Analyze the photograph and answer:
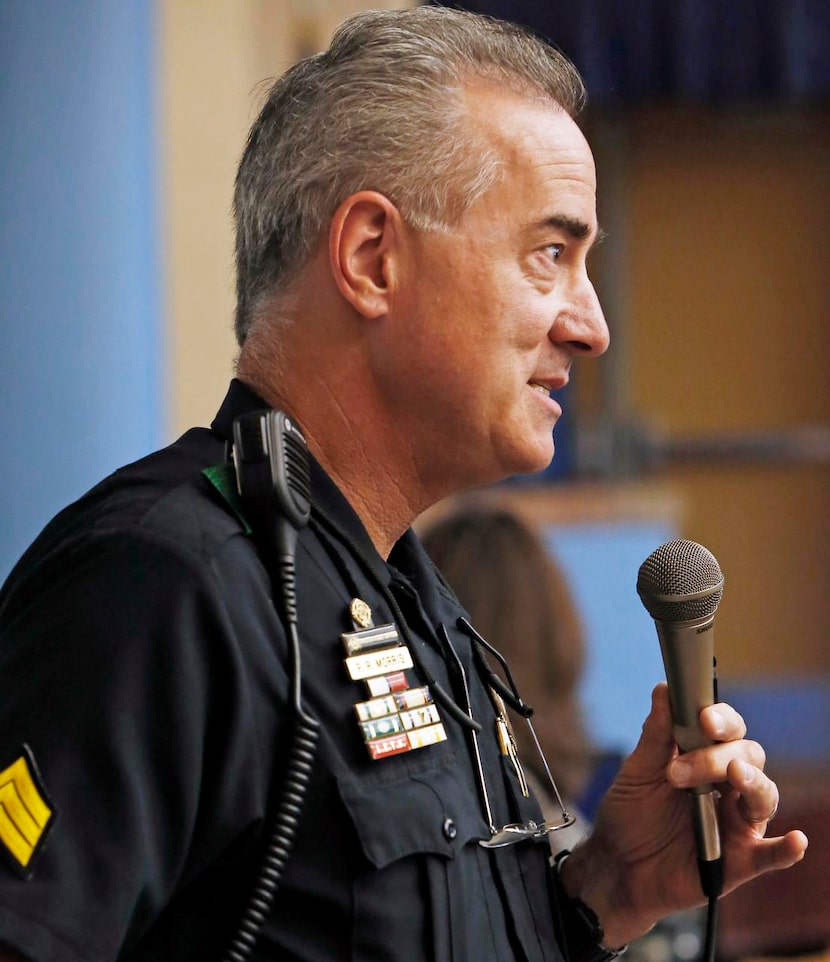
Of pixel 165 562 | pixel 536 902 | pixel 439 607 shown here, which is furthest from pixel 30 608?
pixel 536 902

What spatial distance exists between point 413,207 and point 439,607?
0.38 m

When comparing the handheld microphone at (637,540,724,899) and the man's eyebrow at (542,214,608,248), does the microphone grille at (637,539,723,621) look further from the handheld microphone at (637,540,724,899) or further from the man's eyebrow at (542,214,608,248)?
the man's eyebrow at (542,214,608,248)

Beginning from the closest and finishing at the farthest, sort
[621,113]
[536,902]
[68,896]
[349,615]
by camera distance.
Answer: [68,896] → [349,615] → [536,902] → [621,113]

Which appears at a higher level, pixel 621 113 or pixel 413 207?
pixel 413 207

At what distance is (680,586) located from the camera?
1249 millimetres

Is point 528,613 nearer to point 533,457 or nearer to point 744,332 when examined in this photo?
point 533,457

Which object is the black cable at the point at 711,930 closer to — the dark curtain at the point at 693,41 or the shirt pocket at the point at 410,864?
the shirt pocket at the point at 410,864

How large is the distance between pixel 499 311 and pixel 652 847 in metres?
0.57

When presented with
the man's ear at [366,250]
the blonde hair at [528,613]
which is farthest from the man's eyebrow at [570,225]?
the blonde hair at [528,613]

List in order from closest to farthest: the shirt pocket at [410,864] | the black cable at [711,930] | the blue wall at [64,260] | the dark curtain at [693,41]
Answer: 1. the shirt pocket at [410,864]
2. the black cable at [711,930]
3. the blue wall at [64,260]
4. the dark curtain at [693,41]

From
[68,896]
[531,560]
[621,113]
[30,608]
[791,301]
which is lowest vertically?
[791,301]

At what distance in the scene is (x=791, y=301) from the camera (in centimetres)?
541

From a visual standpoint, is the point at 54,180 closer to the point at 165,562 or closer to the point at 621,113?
the point at 165,562

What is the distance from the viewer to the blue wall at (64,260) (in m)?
2.60
